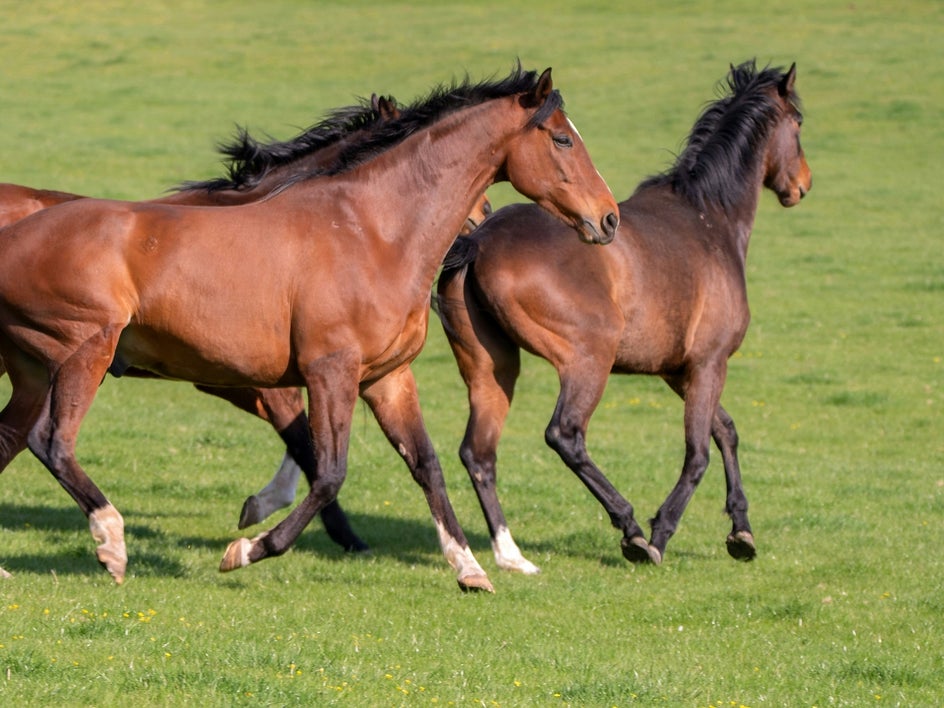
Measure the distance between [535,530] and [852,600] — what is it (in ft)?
9.12

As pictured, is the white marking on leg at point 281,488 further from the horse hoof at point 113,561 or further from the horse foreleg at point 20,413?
the horse hoof at point 113,561

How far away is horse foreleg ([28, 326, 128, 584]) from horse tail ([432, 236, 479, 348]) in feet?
8.14

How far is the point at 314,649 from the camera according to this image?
620cm

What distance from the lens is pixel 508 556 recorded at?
8773mm

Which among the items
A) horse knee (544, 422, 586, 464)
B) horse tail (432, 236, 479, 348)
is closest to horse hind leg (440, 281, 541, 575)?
horse tail (432, 236, 479, 348)

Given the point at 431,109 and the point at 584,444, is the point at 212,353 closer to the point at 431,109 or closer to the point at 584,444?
the point at 431,109

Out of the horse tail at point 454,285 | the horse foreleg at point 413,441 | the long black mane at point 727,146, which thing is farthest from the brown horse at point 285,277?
the long black mane at point 727,146

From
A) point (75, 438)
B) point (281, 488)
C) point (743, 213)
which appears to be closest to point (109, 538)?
point (75, 438)

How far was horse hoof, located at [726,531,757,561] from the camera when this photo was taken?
30.0ft

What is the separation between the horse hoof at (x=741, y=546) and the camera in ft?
30.0

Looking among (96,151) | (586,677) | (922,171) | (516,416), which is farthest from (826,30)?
(586,677)

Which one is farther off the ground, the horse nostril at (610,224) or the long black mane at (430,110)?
the long black mane at (430,110)

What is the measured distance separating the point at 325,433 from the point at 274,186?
215cm

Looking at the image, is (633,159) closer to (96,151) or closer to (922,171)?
(922,171)
